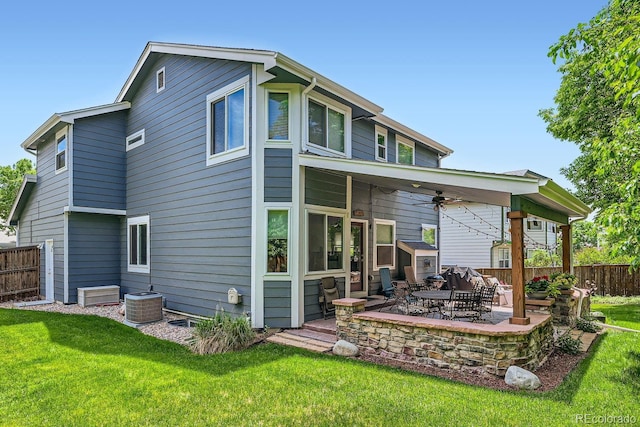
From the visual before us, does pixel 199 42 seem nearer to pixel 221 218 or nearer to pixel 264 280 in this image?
pixel 221 218

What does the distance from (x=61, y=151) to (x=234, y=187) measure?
749 centimetres

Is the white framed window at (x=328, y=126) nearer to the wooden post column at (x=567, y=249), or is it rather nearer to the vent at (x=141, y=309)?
the vent at (x=141, y=309)

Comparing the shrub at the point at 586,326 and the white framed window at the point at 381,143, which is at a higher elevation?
the white framed window at the point at 381,143

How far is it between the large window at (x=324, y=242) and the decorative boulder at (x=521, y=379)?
412 cm

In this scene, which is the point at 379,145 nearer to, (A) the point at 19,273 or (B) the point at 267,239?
(B) the point at 267,239

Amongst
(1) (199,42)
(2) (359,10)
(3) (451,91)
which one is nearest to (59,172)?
(1) (199,42)

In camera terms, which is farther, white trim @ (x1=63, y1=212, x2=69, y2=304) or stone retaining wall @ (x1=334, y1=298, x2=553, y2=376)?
white trim @ (x1=63, y1=212, x2=69, y2=304)

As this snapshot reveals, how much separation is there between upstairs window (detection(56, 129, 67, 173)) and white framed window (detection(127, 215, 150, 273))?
2.56 metres

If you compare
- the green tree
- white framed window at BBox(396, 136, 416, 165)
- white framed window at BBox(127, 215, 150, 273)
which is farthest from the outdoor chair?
the green tree

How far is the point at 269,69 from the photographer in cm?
723

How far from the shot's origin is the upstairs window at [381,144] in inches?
436

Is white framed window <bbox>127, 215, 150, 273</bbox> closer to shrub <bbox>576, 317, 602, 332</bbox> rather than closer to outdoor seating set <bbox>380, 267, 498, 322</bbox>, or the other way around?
outdoor seating set <bbox>380, 267, 498, 322</bbox>

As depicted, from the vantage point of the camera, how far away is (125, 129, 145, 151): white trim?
11.5m

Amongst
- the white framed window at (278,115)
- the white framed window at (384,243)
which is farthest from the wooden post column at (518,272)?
the white framed window at (384,243)
